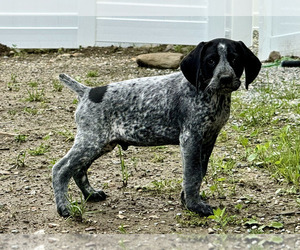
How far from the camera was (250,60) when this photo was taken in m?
3.74

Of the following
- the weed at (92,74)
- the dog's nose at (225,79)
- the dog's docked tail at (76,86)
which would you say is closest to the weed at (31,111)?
the weed at (92,74)

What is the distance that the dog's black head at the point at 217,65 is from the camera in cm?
355

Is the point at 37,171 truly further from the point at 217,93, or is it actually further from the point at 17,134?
the point at 217,93

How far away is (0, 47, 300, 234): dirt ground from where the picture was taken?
3727 mm

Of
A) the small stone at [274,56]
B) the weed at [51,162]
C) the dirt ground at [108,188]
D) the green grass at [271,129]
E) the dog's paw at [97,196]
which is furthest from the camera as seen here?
the small stone at [274,56]

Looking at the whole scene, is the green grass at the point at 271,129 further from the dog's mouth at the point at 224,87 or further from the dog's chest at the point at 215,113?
the dog's mouth at the point at 224,87

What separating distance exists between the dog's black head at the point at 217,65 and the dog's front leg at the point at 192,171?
1.09 ft

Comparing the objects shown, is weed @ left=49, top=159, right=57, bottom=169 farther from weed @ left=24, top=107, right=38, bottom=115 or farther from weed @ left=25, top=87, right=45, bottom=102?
weed @ left=25, top=87, right=45, bottom=102

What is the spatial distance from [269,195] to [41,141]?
2399mm

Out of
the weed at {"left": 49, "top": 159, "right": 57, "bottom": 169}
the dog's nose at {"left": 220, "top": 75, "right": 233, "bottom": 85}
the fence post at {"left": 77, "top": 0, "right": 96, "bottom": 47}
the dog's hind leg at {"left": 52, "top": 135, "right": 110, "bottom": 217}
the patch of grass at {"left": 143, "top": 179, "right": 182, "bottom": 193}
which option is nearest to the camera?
the dog's nose at {"left": 220, "top": 75, "right": 233, "bottom": 85}

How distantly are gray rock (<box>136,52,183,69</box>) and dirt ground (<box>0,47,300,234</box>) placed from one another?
190 centimetres

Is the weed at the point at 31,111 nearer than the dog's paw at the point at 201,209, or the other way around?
the dog's paw at the point at 201,209

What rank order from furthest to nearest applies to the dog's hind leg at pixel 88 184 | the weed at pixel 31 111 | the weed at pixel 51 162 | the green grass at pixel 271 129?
1. the weed at pixel 31 111
2. the weed at pixel 51 162
3. the green grass at pixel 271 129
4. the dog's hind leg at pixel 88 184

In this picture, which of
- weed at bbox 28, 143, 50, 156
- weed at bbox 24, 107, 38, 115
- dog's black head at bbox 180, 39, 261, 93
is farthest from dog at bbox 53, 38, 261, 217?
weed at bbox 24, 107, 38, 115
